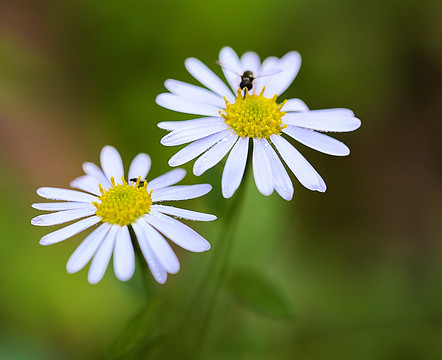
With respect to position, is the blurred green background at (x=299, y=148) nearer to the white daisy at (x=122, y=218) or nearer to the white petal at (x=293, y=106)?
the white petal at (x=293, y=106)

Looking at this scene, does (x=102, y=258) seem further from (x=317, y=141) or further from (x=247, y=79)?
(x=247, y=79)

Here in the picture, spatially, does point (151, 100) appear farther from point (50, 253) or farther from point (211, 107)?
point (211, 107)

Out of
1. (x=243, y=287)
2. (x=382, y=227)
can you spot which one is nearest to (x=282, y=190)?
(x=243, y=287)

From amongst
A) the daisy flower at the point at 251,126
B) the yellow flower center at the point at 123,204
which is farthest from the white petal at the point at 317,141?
the yellow flower center at the point at 123,204

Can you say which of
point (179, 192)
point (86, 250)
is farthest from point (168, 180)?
point (86, 250)

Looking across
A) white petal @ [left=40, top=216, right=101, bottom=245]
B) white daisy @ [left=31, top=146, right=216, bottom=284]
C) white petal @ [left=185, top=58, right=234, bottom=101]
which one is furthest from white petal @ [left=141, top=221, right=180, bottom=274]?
white petal @ [left=185, top=58, right=234, bottom=101]

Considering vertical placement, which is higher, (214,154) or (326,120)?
(326,120)

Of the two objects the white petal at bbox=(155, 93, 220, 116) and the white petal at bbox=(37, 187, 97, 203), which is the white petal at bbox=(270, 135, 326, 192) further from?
the white petal at bbox=(37, 187, 97, 203)
